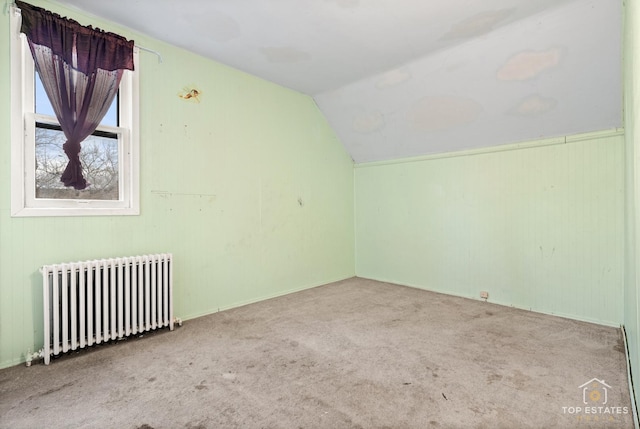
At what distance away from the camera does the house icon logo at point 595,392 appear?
1782 mm

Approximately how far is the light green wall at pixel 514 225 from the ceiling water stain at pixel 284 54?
2.02 meters

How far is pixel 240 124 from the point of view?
3.54 meters

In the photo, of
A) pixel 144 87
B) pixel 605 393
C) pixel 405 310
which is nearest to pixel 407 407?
pixel 605 393

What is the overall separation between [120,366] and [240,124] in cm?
250

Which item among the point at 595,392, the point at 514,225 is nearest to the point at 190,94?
the point at 514,225

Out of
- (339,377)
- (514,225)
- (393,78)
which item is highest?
(393,78)

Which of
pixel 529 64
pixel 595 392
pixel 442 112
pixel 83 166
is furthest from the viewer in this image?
pixel 442 112

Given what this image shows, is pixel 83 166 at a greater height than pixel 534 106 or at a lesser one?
lesser

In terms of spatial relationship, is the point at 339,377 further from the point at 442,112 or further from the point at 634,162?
the point at 442,112

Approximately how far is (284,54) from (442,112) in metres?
1.85

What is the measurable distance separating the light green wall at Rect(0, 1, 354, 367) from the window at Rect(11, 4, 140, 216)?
0.21ft

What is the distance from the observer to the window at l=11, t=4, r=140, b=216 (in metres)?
2.24

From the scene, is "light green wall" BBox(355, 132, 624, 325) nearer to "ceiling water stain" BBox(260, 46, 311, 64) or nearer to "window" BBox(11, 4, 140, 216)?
"ceiling water stain" BBox(260, 46, 311, 64)

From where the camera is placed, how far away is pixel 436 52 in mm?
3076
